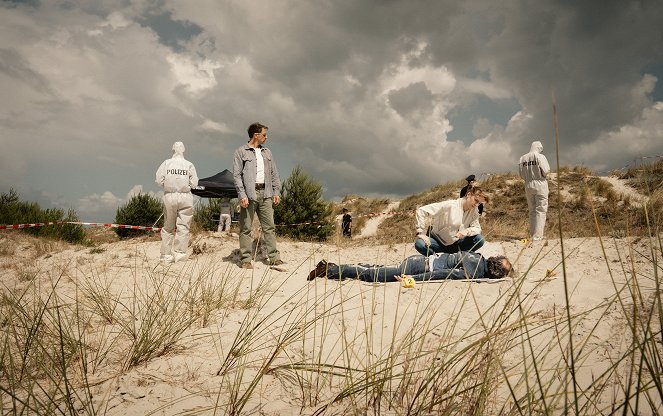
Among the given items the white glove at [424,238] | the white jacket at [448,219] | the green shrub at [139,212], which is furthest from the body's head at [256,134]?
the green shrub at [139,212]

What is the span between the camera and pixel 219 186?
12789mm

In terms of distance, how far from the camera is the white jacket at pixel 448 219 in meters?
4.15

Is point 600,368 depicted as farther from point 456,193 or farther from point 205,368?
point 456,193

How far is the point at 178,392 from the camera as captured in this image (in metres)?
1.59

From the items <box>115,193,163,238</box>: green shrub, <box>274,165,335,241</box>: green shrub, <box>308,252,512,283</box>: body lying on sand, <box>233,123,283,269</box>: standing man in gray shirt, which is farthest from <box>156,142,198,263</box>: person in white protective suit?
<box>115,193,163,238</box>: green shrub

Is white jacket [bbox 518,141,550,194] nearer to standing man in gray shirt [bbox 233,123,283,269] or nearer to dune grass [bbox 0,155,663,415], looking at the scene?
dune grass [bbox 0,155,663,415]

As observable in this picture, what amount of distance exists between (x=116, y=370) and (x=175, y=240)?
12.9 ft

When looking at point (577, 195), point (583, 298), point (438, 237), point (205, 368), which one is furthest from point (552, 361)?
point (577, 195)

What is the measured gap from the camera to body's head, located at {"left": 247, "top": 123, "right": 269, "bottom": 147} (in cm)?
512

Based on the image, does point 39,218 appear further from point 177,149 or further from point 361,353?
point 361,353

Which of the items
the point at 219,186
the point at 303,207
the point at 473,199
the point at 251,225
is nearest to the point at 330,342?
the point at 473,199

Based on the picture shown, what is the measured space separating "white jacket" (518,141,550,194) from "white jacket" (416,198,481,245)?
9.52 ft

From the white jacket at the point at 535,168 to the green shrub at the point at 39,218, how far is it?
40.0 feet

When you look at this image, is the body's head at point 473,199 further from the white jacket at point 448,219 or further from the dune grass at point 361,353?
the dune grass at point 361,353
